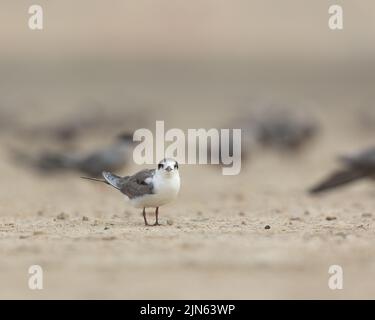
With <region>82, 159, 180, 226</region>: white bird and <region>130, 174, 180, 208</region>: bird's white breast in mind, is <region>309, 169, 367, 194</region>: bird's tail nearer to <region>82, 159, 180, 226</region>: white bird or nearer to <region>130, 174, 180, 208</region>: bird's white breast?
<region>82, 159, 180, 226</region>: white bird

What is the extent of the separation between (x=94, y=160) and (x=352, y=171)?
144 inches

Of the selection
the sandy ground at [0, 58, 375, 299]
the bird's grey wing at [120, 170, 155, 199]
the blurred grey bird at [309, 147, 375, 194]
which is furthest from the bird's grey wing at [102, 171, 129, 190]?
the blurred grey bird at [309, 147, 375, 194]

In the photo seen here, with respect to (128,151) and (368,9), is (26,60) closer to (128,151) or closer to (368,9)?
(368,9)

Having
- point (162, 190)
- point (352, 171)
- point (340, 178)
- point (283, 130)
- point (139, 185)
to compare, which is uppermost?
point (283, 130)

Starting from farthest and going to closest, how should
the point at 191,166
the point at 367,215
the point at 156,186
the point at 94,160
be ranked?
the point at 191,166 → the point at 94,160 → the point at 367,215 → the point at 156,186

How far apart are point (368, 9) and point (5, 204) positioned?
32336mm

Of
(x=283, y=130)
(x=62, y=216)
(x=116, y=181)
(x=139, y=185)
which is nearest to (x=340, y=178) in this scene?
(x=116, y=181)

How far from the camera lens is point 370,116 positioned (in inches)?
984

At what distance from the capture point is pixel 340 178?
11.7 meters

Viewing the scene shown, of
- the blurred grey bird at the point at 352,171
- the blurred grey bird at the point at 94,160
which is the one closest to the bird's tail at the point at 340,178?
the blurred grey bird at the point at 352,171

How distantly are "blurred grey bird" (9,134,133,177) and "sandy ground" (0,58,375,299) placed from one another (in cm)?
33

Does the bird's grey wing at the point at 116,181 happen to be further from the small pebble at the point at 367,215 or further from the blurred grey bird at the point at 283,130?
the blurred grey bird at the point at 283,130

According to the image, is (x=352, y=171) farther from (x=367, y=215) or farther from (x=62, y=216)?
(x=62, y=216)
